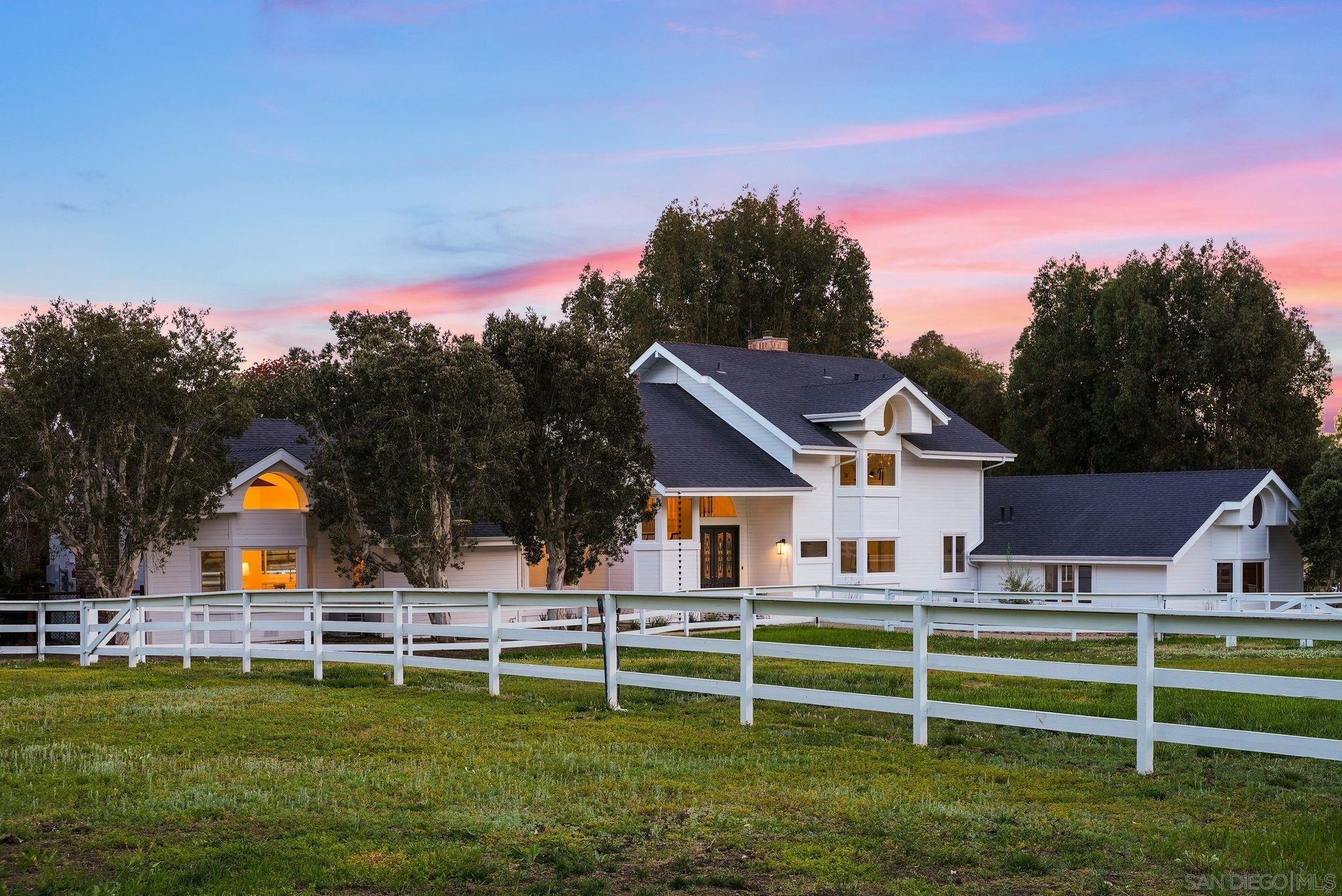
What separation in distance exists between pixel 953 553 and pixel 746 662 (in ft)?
99.4

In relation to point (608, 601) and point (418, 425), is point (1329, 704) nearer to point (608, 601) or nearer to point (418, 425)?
point (608, 601)

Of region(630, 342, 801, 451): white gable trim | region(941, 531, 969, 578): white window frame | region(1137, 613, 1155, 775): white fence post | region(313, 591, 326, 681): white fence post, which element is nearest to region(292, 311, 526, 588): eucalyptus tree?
region(313, 591, 326, 681): white fence post

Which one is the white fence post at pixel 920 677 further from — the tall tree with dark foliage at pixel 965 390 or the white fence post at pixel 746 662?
the tall tree with dark foliage at pixel 965 390

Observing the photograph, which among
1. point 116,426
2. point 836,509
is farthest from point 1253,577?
point 116,426

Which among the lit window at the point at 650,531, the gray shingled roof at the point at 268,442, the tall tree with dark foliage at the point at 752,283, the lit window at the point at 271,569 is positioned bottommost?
the lit window at the point at 271,569

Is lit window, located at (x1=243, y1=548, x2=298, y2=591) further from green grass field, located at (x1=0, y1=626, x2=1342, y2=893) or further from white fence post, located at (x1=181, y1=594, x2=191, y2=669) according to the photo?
green grass field, located at (x1=0, y1=626, x2=1342, y2=893)

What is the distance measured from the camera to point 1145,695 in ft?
30.8

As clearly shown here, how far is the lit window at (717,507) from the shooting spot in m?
35.6

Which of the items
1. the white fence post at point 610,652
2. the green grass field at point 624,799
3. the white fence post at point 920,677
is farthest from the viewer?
the white fence post at point 610,652

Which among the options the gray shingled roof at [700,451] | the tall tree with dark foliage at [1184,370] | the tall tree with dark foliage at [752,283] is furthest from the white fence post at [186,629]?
the tall tree with dark foliage at [752,283]

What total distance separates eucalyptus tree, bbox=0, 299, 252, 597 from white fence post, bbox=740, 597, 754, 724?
55.5ft

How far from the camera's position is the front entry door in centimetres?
3525

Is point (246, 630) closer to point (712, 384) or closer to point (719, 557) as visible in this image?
point (719, 557)

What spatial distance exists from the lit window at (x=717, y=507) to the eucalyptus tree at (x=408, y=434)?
33.0ft
